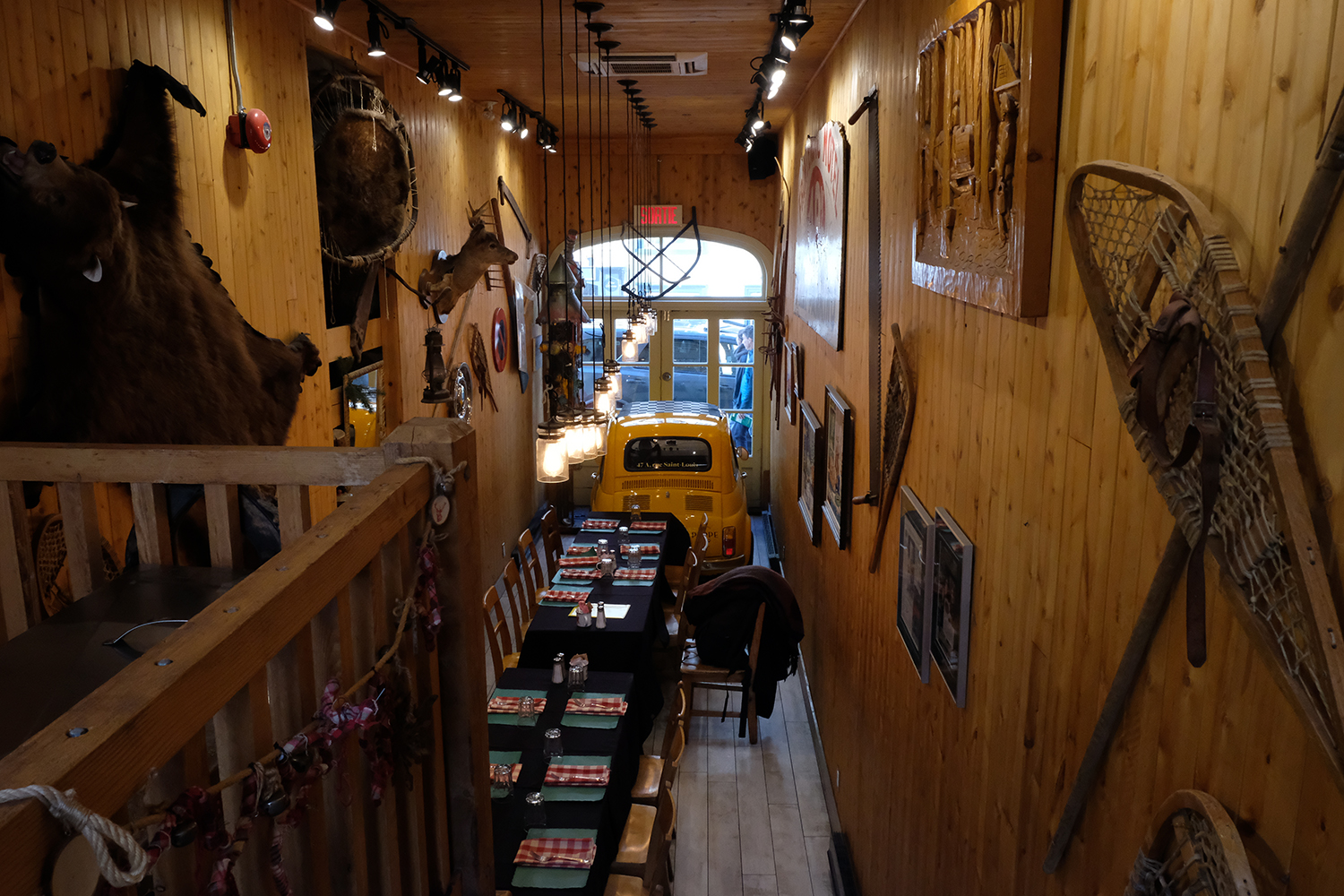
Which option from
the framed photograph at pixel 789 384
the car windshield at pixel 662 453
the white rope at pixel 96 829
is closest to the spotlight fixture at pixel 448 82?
the framed photograph at pixel 789 384

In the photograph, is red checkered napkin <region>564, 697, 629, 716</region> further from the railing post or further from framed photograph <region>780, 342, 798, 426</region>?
framed photograph <region>780, 342, 798, 426</region>

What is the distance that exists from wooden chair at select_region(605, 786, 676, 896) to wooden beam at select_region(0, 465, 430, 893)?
2.55 meters

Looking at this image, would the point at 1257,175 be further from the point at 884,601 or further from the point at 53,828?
the point at 884,601

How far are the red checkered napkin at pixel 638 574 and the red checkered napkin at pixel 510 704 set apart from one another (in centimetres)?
164

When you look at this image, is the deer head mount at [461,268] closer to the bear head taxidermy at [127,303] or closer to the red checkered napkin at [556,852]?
the bear head taxidermy at [127,303]

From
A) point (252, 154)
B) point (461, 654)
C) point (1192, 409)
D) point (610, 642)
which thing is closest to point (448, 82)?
point (252, 154)

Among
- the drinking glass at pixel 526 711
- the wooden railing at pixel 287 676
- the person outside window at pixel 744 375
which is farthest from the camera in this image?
the person outside window at pixel 744 375

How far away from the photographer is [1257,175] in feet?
3.86

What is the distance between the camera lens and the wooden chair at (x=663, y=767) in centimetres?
394

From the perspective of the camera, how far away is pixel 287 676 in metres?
1.24

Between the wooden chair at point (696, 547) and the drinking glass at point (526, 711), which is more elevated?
the drinking glass at point (526, 711)

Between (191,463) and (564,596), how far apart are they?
12.5ft

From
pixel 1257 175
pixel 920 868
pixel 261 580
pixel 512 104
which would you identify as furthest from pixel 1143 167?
pixel 512 104

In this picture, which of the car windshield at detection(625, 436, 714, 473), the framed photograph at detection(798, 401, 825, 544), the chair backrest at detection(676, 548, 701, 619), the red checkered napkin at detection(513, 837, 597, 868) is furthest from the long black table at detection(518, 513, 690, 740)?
the car windshield at detection(625, 436, 714, 473)
